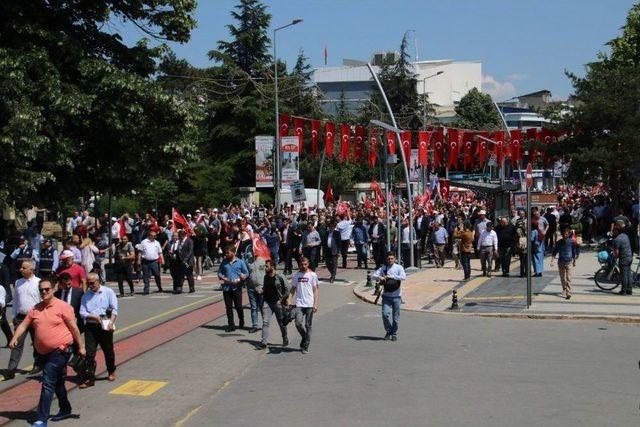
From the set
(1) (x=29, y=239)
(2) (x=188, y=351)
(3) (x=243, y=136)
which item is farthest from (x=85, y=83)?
(3) (x=243, y=136)

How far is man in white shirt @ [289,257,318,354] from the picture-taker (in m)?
13.6

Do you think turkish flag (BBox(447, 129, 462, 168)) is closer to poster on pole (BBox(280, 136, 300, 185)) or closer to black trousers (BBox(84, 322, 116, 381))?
poster on pole (BBox(280, 136, 300, 185))

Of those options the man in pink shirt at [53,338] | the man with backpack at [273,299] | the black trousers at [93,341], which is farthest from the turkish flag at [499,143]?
the man in pink shirt at [53,338]

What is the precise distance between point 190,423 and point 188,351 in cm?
450

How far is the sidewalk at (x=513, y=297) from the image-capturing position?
17.4m

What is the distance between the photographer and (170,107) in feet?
75.3

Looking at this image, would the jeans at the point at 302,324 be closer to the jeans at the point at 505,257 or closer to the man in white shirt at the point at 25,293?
the man in white shirt at the point at 25,293

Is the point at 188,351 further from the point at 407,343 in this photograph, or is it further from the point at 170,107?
the point at 170,107

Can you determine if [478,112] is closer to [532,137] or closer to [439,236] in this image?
[532,137]

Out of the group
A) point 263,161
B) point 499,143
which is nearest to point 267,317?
point 499,143

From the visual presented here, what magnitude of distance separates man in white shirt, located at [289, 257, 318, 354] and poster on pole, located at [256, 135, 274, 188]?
26381 millimetres

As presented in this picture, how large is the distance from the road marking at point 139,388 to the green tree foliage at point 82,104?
979 centimetres

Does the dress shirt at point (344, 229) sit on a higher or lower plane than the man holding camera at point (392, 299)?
higher

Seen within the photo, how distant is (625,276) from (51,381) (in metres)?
14.8
